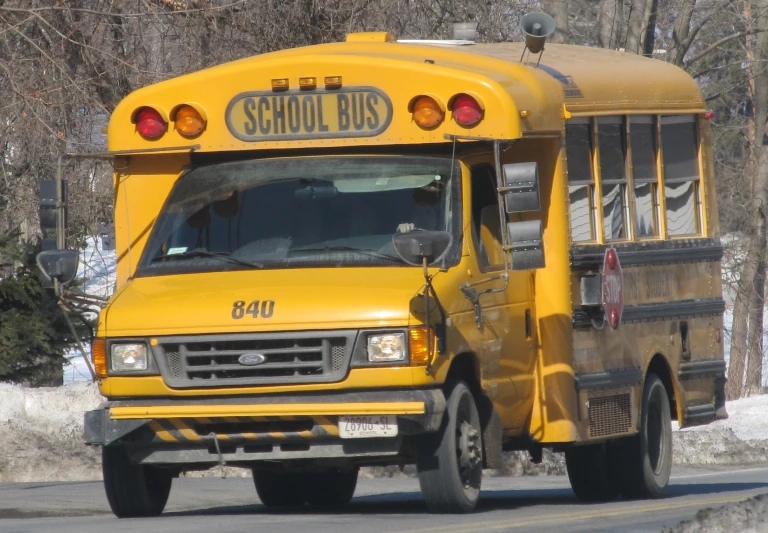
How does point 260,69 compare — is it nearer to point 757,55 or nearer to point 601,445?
point 601,445

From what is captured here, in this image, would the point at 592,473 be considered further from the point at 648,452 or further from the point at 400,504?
the point at 400,504

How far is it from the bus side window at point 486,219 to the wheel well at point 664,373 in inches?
88.1

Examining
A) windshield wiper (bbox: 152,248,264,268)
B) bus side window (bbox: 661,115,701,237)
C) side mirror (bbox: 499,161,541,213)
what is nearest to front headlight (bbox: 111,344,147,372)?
windshield wiper (bbox: 152,248,264,268)

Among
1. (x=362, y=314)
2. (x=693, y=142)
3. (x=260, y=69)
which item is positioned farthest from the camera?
(x=693, y=142)

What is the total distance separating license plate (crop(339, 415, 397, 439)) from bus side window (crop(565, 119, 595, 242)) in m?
2.31

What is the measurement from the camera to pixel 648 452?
10.7m

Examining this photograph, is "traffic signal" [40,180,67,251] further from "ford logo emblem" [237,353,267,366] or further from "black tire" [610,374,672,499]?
"black tire" [610,374,672,499]

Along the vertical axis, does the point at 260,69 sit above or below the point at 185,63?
below

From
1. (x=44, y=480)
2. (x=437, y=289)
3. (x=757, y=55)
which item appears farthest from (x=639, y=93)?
(x=757, y=55)

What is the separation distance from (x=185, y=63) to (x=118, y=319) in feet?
28.1

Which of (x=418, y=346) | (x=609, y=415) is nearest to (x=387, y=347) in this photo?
(x=418, y=346)

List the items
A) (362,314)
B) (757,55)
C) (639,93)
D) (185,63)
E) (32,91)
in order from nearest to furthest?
1. (362,314)
2. (639,93)
3. (32,91)
4. (185,63)
5. (757,55)

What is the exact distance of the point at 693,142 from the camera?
36.8ft

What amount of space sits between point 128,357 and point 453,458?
1719mm
